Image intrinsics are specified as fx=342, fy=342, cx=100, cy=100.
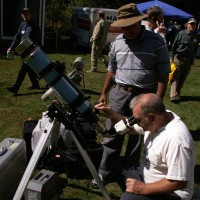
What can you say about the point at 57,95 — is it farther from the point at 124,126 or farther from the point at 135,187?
the point at 135,187

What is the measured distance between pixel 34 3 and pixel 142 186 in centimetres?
1345

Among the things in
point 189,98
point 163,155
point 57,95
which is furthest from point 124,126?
point 189,98

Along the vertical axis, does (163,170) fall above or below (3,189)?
above

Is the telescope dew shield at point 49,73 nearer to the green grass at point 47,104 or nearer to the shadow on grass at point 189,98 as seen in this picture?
the green grass at point 47,104

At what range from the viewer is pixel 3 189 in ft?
10.5

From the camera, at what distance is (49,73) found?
2541 mm

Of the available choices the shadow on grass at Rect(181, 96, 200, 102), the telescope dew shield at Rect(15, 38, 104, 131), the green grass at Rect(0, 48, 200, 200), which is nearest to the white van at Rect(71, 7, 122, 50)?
the green grass at Rect(0, 48, 200, 200)

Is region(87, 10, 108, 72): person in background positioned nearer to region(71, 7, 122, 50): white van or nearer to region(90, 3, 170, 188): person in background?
region(71, 7, 122, 50): white van

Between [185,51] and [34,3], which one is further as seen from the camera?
[34,3]

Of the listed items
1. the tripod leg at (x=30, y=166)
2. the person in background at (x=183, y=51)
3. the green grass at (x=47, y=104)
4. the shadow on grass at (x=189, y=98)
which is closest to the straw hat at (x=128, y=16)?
the tripod leg at (x=30, y=166)

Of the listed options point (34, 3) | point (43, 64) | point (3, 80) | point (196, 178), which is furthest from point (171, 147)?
point (34, 3)

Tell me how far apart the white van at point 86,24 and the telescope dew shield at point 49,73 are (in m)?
12.1

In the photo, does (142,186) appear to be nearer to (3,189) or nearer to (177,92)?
(3,189)

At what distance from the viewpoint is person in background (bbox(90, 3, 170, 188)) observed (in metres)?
3.41
